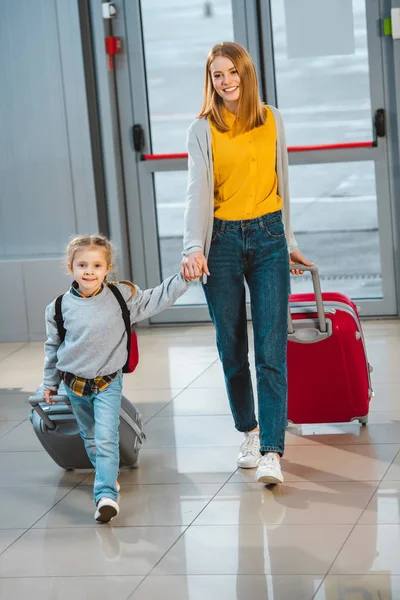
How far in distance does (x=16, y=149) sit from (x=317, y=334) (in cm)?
345

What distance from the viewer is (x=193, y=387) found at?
17.4 ft

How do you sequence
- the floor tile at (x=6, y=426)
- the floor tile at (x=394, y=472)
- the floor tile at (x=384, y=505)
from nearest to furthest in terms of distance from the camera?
the floor tile at (x=384, y=505)
the floor tile at (x=394, y=472)
the floor tile at (x=6, y=426)

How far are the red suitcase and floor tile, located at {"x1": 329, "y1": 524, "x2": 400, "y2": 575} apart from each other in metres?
0.99

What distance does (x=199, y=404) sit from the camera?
4.96 metres

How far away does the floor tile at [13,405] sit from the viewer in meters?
5.05

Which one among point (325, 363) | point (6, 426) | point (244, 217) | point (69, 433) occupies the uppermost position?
point (244, 217)

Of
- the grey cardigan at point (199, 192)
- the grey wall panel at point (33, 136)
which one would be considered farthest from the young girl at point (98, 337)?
the grey wall panel at point (33, 136)

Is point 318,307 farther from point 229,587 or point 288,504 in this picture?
point 229,587

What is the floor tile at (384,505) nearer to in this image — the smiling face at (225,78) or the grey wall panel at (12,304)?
the smiling face at (225,78)

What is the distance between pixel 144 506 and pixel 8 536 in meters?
0.47

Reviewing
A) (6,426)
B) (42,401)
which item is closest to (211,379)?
(6,426)

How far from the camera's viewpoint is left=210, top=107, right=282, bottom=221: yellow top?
3.62 meters

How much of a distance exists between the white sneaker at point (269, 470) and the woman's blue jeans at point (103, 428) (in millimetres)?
497

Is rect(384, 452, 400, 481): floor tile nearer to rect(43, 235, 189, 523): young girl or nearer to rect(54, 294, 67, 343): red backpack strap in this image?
rect(43, 235, 189, 523): young girl
